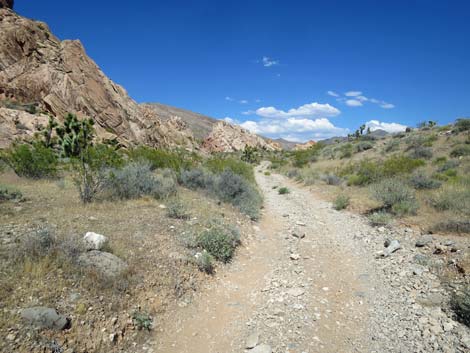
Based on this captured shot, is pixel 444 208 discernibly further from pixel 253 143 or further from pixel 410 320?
pixel 253 143

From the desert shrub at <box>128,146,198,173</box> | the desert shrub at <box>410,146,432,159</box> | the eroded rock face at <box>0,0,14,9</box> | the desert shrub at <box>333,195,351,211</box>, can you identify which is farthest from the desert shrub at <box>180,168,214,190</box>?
the eroded rock face at <box>0,0,14,9</box>

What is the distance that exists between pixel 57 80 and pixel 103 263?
111 feet

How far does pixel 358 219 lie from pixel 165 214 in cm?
650

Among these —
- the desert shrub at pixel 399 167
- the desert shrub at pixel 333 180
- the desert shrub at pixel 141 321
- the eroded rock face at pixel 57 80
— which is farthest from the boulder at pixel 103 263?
the eroded rock face at pixel 57 80

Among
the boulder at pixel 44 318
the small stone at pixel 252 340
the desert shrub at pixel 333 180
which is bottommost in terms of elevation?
the small stone at pixel 252 340

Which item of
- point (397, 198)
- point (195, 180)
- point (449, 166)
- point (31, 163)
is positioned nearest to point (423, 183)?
point (397, 198)

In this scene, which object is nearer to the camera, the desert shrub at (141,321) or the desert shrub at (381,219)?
the desert shrub at (141,321)

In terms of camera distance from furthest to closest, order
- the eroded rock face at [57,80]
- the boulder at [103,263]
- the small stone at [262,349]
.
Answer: the eroded rock face at [57,80]
the boulder at [103,263]
the small stone at [262,349]

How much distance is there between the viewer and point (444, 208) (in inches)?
301

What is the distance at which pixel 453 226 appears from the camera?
6129mm

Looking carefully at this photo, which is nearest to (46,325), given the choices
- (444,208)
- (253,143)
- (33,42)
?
(444,208)

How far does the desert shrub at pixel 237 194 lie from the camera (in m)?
9.33

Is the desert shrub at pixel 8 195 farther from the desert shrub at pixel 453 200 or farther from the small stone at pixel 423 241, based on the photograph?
the desert shrub at pixel 453 200

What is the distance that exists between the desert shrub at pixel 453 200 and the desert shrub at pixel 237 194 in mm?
5640
